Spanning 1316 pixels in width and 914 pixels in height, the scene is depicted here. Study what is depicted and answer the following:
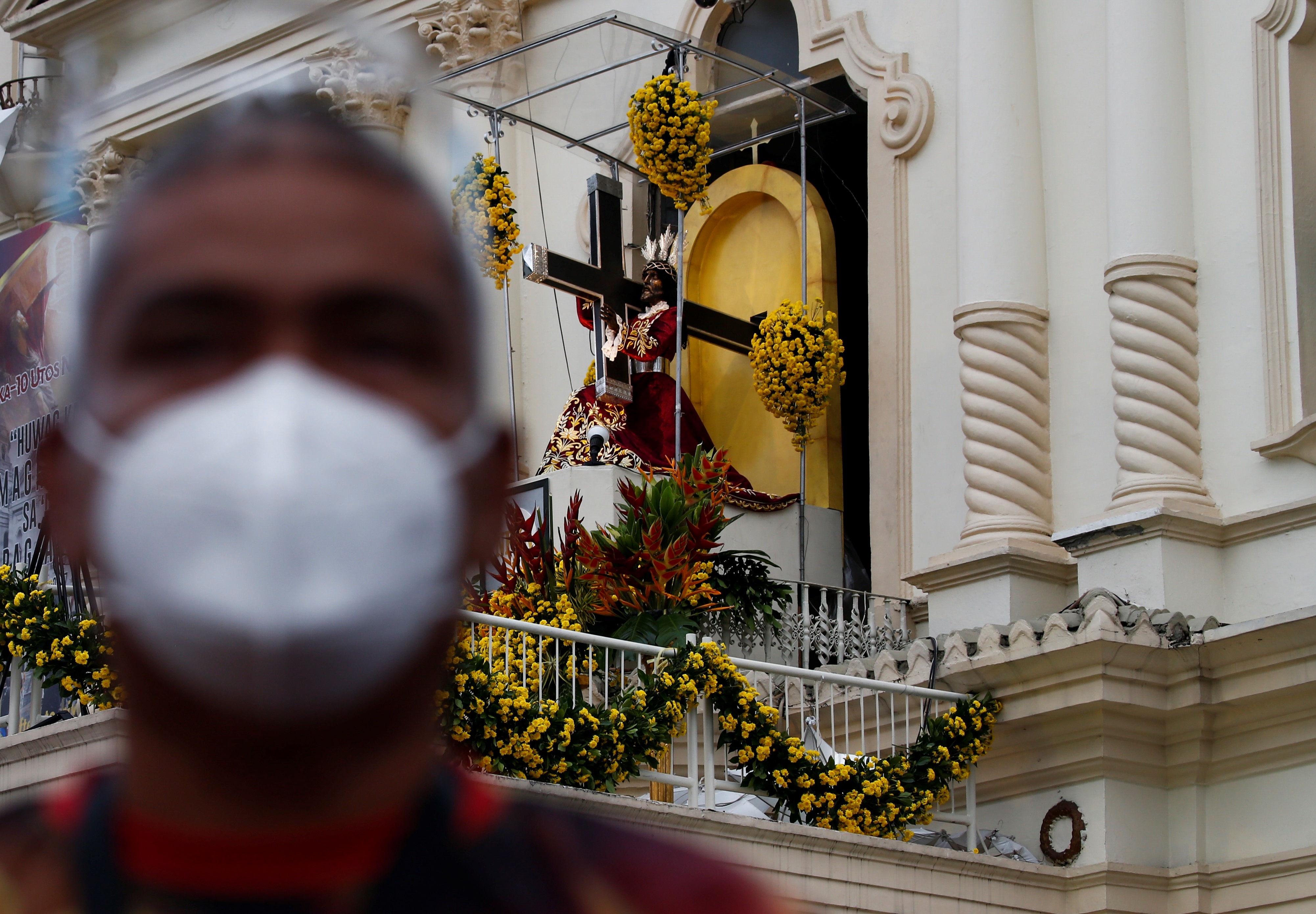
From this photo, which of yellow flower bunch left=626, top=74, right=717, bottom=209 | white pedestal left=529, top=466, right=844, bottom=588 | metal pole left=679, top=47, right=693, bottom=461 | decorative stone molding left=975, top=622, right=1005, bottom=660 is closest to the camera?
decorative stone molding left=975, top=622, right=1005, bottom=660

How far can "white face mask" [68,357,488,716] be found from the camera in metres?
0.89

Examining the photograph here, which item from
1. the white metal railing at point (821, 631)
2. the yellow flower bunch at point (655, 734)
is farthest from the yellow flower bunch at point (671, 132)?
the yellow flower bunch at point (655, 734)

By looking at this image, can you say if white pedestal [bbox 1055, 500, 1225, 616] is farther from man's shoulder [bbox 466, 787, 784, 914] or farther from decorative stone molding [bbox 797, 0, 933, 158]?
man's shoulder [bbox 466, 787, 784, 914]

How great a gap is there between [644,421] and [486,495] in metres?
11.4

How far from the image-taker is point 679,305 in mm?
11562

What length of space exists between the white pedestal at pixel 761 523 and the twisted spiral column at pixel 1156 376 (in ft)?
6.87

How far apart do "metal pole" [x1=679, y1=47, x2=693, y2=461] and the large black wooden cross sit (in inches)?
8.8

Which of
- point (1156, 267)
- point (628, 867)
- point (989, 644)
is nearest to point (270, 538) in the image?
point (628, 867)

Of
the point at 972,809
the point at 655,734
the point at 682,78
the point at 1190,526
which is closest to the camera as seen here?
the point at 655,734

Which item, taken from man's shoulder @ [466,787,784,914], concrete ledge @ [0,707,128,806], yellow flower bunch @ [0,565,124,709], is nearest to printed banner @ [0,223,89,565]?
man's shoulder @ [466,787,784,914]

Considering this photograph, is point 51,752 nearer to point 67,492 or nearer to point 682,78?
point 67,492

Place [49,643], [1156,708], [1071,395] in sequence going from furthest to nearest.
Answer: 1. [1071,395]
2. [1156,708]
3. [49,643]

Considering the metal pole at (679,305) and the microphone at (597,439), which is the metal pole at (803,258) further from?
the microphone at (597,439)

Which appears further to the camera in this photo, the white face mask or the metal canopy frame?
the metal canopy frame
